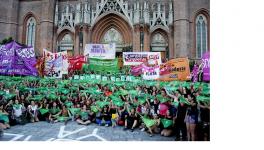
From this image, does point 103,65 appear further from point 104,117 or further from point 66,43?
point 66,43

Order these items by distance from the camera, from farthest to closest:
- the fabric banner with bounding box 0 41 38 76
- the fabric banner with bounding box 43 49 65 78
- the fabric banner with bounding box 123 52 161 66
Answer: the fabric banner with bounding box 123 52 161 66 → the fabric banner with bounding box 43 49 65 78 → the fabric banner with bounding box 0 41 38 76

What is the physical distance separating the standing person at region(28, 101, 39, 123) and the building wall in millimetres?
4676

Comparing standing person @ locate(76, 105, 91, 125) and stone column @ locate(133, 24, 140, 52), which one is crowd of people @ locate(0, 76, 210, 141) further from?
stone column @ locate(133, 24, 140, 52)

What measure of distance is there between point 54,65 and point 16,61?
0.95 metres

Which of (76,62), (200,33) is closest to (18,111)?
(76,62)

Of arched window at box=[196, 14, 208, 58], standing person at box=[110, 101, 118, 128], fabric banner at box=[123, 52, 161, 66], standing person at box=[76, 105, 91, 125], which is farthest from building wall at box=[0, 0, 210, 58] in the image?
standing person at box=[76, 105, 91, 125]

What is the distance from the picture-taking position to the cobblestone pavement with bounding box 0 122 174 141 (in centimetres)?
514

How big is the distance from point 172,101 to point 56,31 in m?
7.34

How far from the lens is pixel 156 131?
527cm

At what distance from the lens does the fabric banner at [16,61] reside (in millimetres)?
6652

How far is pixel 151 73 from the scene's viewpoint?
270 inches

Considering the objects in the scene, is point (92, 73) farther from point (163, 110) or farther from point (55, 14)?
point (55, 14)
